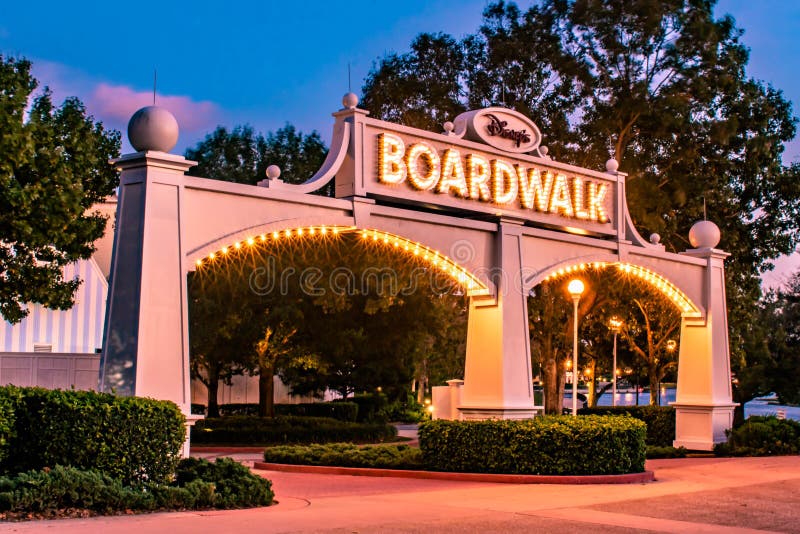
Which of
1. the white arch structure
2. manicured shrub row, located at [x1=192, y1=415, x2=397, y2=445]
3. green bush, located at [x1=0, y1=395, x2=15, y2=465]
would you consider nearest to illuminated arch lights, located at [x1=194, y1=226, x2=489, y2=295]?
the white arch structure

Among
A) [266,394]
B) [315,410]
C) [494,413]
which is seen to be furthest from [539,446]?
[315,410]

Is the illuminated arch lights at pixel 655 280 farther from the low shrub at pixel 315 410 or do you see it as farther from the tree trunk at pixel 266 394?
the low shrub at pixel 315 410

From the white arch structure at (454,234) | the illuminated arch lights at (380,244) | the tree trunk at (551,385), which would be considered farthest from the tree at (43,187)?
the tree trunk at (551,385)

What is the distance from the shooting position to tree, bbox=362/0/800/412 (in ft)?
106

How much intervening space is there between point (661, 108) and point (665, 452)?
12.1 m

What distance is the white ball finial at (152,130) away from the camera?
14.0 metres

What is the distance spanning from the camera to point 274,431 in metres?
31.1

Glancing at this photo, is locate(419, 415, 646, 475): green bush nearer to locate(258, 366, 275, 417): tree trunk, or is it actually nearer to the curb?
the curb

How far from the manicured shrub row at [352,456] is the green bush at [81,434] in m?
7.12

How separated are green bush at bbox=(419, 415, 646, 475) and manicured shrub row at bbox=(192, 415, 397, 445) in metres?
13.4

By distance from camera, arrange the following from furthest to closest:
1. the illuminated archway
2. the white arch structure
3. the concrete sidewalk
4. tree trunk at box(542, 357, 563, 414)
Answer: tree trunk at box(542, 357, 563, 414)
the illuminated archway
the white arch structure
the concrete sidewalk

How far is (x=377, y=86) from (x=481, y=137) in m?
16.0

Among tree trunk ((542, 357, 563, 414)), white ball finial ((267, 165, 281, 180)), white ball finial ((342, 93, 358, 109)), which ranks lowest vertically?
tree trunk ((542, 357, 563, 414))

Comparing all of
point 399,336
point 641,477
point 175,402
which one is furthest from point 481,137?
point 399,336
